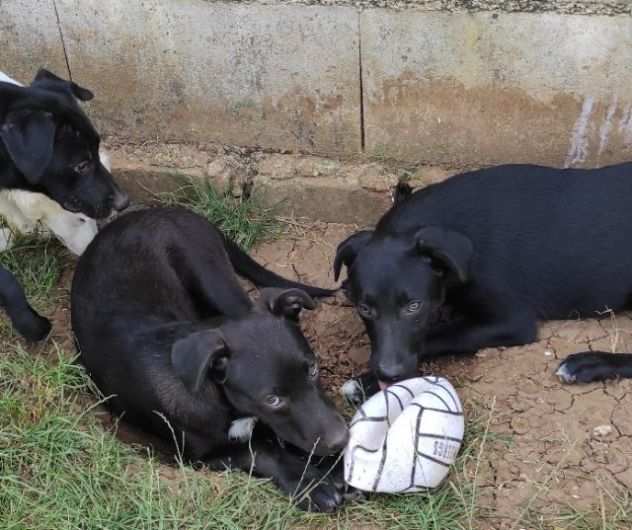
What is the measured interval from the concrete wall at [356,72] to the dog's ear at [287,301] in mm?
1490

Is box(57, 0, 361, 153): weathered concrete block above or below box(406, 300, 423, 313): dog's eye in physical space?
above

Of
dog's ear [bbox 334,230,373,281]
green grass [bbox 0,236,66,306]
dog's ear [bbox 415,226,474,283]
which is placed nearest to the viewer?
dog's ear [bbox 415,226,474,283]

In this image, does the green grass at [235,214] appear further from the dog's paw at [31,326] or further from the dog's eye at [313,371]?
the dog's eye at [313,371]

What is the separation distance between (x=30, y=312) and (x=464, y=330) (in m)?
2.01

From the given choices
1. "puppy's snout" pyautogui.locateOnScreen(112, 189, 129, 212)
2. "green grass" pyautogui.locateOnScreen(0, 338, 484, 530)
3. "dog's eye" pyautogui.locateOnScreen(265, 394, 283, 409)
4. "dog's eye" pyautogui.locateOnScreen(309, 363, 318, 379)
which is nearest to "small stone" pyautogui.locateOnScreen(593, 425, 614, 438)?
"green grass" pyautogui.locateOnScreen(0, 338, 484, 530)

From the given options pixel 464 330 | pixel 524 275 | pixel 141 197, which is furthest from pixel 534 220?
pixel 141 197

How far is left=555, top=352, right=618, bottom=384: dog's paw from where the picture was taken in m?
4.11

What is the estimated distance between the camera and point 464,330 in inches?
174

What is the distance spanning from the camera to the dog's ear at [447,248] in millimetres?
3986

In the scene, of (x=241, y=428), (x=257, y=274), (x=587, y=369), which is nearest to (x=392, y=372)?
(x=241, y=428)

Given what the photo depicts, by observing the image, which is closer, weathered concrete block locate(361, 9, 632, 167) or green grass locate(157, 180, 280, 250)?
weathered concrete block locate(361, 9, 632, 167)

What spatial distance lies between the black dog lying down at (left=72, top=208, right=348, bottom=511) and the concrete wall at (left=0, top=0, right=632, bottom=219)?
0.85 m

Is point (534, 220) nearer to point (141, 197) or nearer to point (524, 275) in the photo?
point (524, 275)

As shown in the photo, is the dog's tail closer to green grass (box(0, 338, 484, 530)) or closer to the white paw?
green grass (box(0, 338, 484, 530))
